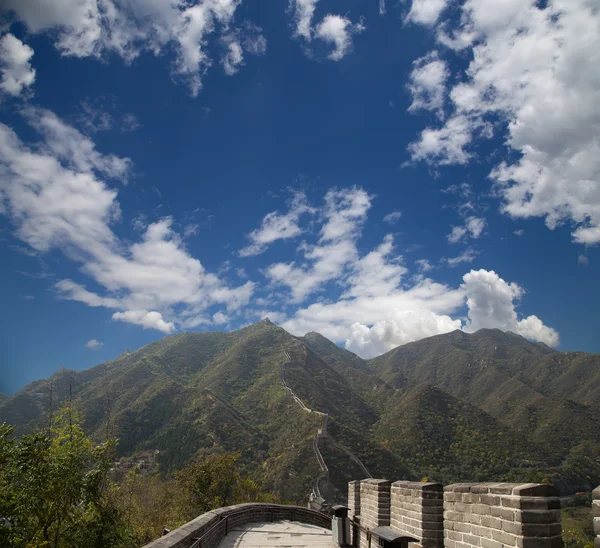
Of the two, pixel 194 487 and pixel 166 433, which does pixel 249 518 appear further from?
pixel 166 433

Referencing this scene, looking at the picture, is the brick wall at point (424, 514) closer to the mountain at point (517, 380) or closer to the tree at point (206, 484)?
the tree at point (206, 484)

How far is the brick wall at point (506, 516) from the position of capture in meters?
2.60

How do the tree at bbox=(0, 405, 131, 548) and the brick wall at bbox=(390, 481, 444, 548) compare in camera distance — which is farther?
the tree at bbox=(0, 405, 131, 548)

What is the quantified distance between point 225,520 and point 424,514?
262 inches

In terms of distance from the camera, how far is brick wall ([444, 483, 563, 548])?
2.60m

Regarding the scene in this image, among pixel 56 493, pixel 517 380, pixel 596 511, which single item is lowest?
pixel 56 493

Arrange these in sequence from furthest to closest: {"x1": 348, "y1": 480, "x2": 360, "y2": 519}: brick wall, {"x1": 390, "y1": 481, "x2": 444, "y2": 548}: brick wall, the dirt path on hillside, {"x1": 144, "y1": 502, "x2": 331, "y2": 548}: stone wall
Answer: the dirt path on hillside → {"x1": 348, "y1": 480, "x2": 360, "y2": 519}: brick wall → {"x1": 144, "y1": 502, "x2": 331, "y2": 548}: stone wall → {"x1": 390, "y1": 481, "x2": 444, "y2": 548}: brick wall

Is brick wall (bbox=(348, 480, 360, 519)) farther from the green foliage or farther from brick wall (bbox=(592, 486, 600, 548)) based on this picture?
the green foliage

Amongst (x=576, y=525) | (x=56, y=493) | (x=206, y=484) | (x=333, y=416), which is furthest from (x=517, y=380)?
(x=56, y=493)

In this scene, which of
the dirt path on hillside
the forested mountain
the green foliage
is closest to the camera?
the green foliage

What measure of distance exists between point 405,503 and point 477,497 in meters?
1.80

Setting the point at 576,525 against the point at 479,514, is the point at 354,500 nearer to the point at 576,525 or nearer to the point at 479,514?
the point at 479,514

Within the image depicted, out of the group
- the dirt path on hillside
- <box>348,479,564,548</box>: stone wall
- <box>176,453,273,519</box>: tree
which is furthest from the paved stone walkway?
the dirt path on hillside

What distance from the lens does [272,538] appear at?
8953mm
